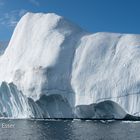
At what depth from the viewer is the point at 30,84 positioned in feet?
172

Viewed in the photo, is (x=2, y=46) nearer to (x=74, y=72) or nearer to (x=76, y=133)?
(x=74, y=72)

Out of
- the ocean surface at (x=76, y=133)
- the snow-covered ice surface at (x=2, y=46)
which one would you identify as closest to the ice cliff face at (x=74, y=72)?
the ocean surface at (x=76, y=133)

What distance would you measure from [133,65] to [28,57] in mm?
15393

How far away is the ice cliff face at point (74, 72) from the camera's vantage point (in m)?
46.8

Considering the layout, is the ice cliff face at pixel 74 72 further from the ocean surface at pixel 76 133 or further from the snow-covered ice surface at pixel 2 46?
the snow-covered ice surface at pixel 2 46

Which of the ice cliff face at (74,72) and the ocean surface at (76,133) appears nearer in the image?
the ocean surface at (76,133)

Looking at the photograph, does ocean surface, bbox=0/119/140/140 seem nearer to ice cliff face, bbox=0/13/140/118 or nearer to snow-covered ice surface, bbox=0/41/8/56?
ice cliff face, bbox=0/13/140/118

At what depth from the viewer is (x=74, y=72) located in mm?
51719

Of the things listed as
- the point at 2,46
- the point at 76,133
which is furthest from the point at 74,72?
the point at 2,46

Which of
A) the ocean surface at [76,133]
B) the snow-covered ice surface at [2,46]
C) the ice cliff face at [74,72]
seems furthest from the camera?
the snow-covered ice surface at [2,46]

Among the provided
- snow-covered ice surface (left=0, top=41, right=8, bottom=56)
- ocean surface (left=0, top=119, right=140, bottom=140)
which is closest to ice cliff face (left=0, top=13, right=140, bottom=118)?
ocean surface (left=0, top=119, right=140, bottom=140)

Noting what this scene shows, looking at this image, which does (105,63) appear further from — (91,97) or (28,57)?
(28,57)

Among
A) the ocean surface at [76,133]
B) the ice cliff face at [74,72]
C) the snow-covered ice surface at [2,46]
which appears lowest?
the ocean surface at [76,133]

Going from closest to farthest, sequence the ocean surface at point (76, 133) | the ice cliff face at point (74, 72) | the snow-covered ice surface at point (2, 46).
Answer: the ocean surface at point (76, 133) < the ice cliff face at point (74, 72) < the snow-covered ice surface at point (2, 46)
